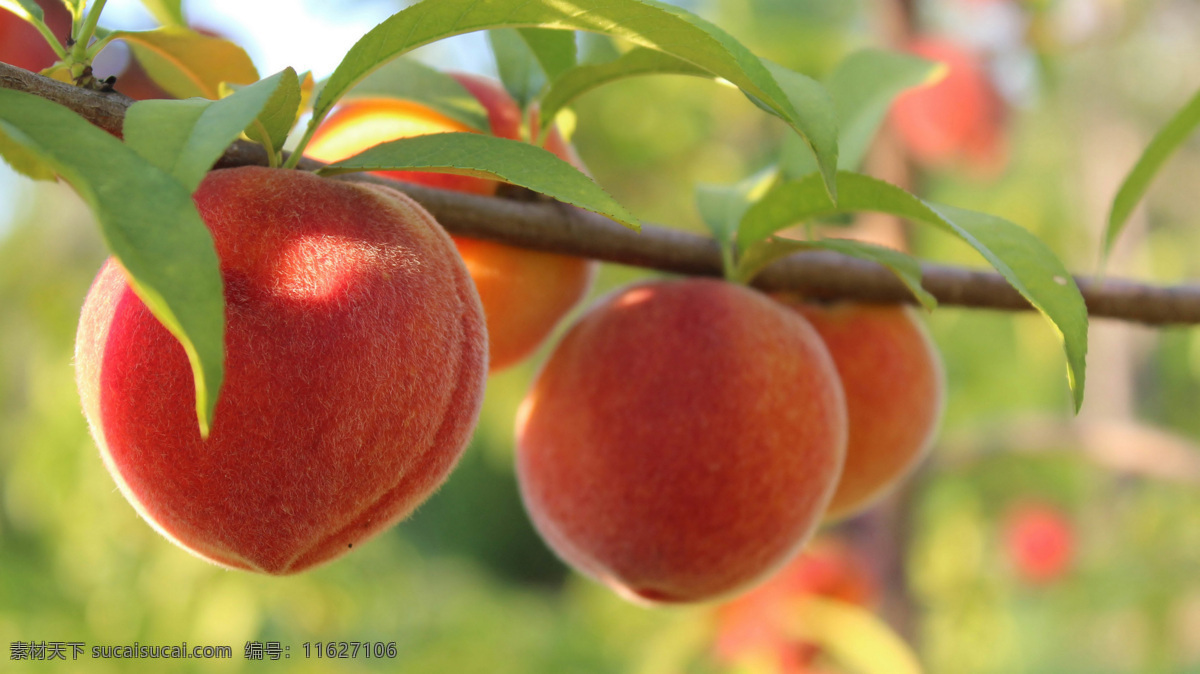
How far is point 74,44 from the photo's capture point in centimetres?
35

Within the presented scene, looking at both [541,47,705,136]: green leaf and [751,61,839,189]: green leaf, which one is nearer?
[751,61,839,189]: green leaf

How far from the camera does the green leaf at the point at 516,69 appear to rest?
1.87 ft

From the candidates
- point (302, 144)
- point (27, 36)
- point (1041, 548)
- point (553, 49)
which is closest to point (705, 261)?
point (553, 49)

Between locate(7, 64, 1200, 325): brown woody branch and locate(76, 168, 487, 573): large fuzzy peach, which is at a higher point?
locate(76, 168, 487, 573): large fuzzy peach

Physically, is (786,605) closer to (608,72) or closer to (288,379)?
(608,72)

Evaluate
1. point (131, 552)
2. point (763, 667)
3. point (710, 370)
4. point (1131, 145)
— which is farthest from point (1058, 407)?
point (710, 370)

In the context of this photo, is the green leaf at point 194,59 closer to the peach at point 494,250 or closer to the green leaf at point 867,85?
the peach at point 494,250

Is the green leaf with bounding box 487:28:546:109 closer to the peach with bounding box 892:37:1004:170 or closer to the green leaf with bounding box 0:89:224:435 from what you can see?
the green leaf with bounding box 0:89:224:435

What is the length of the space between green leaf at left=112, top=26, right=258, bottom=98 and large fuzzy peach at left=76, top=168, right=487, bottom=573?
0.15 m

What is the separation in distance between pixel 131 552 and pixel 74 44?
4.27 ft

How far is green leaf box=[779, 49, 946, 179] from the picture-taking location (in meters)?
0.65

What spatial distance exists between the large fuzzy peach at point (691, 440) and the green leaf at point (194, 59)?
9.4 inches

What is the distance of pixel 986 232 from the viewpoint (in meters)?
0.39

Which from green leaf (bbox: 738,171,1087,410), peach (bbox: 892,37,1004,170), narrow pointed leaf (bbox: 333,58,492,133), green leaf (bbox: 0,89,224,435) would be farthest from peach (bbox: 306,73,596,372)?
peach (bbox: 892,37,1004,170)
